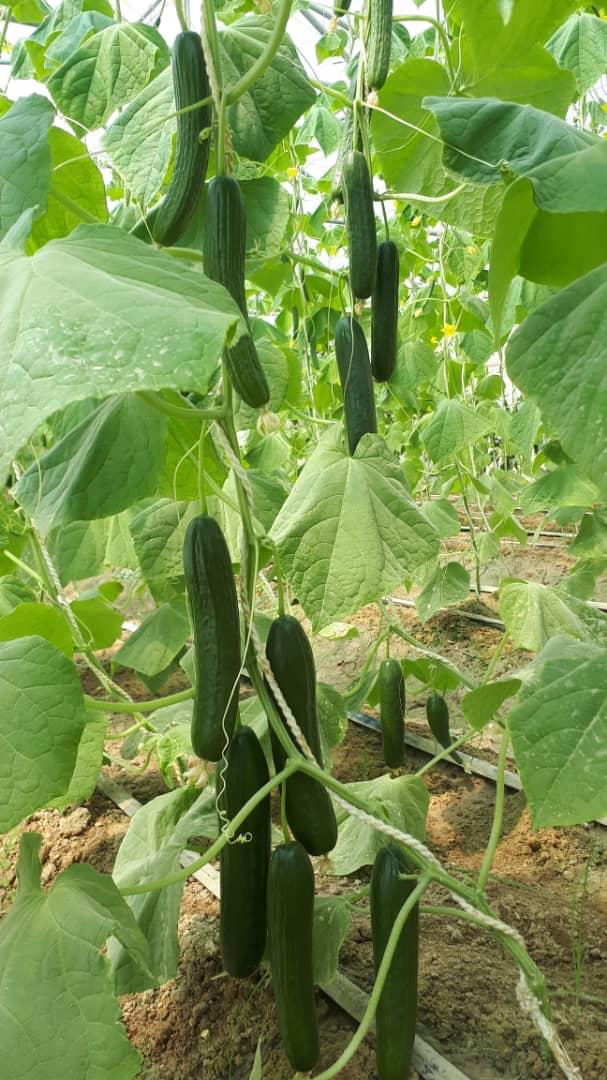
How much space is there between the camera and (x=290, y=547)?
117 cm

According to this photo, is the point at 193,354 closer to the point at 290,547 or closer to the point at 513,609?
the point at 290,547

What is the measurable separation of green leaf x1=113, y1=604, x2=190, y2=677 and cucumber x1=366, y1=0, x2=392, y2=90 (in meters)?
1.39

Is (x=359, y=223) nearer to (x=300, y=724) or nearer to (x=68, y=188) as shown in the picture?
(x=68, y=188)

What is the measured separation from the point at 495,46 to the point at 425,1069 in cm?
162

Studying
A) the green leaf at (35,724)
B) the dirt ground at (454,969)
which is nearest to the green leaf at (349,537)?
the green leaf at (35,724)

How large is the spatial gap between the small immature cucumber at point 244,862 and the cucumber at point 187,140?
67cm

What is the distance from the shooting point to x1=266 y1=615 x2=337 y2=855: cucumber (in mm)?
1168

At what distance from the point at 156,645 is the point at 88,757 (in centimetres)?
99

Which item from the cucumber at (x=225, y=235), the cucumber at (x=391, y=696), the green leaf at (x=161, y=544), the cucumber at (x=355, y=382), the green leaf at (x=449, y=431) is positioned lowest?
the cucumber at (x=391, y=696)

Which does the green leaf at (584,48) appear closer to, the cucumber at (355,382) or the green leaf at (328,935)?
the cucumber at (355,382)

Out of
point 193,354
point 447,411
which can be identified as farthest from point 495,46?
point 447,411

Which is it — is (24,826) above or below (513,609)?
below

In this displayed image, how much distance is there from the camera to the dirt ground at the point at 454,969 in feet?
4.91

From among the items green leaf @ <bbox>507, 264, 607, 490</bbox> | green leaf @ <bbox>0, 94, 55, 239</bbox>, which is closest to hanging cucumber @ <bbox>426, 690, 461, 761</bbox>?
green leaf @ <bbox>507, 264, 607, 490</bbox>
